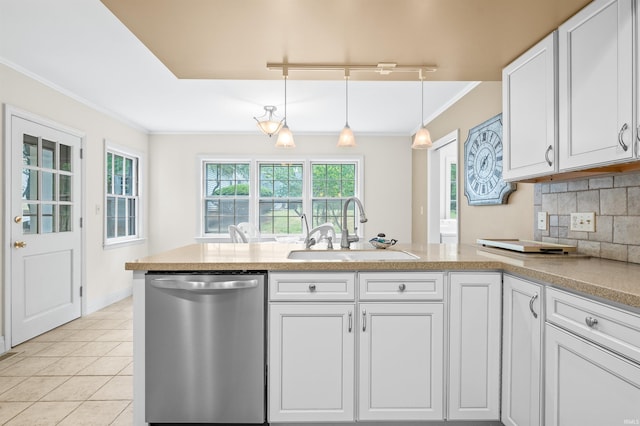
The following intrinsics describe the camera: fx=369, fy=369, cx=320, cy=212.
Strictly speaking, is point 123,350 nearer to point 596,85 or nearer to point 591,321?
point 591,321

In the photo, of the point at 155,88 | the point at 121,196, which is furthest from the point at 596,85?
the point at 121,196

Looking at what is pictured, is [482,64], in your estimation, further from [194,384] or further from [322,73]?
[194,384]

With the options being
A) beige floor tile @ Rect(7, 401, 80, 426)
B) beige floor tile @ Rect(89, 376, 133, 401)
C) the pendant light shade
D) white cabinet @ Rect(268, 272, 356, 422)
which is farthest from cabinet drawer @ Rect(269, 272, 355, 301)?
the pendant light shade

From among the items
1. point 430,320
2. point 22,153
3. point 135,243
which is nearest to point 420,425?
point 430,320

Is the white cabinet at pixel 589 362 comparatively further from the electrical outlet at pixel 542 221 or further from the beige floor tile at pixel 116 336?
the beige floor tile at pixel 116 336

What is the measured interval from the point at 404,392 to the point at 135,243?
4.88 metres

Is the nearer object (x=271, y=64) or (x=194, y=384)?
(x=194, y=384)

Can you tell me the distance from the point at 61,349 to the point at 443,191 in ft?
18.1

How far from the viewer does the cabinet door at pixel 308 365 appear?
178cm

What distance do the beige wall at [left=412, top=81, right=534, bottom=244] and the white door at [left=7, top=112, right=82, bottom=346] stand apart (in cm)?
418

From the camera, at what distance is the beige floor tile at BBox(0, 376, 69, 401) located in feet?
A: 7.81

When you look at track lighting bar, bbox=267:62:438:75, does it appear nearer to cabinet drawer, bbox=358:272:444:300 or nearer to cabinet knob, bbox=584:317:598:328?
cabinet drawer, bbox=358:272:444:300

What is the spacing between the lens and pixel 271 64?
7.65ft

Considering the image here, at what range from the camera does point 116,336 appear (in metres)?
3.57
